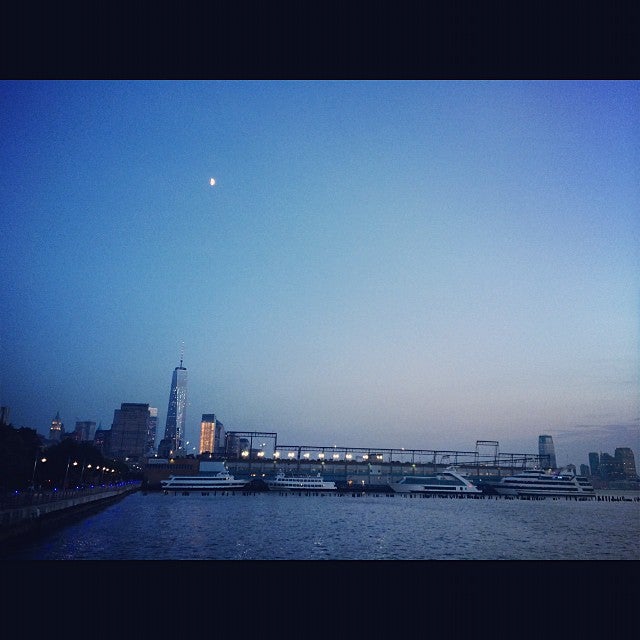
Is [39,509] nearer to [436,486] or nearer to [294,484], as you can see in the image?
[294,484]

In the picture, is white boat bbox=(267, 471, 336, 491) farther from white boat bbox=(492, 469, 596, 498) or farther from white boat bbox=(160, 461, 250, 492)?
white boat bbox=(492, 469, 596, 498)

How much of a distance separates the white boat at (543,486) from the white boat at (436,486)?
6.07 meters

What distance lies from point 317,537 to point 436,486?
60399 mm

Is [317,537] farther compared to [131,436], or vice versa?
[131,436]

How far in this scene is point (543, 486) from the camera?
85.6m

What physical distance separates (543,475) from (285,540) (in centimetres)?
7478

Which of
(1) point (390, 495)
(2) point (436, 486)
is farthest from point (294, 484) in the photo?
(2) point (436, 486)

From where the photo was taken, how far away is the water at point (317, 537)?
938 inches

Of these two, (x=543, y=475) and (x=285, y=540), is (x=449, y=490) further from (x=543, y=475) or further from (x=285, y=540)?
(x=285, y=540)

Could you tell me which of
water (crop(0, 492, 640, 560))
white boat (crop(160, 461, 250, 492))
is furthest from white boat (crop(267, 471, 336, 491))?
water (crop(0, 492, 640, 560))

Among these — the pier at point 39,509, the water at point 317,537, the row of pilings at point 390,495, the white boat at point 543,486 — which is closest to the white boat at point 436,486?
the row of pilings at point 390,495

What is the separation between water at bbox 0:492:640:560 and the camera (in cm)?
2383

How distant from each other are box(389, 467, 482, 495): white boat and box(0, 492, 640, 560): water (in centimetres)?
3916
